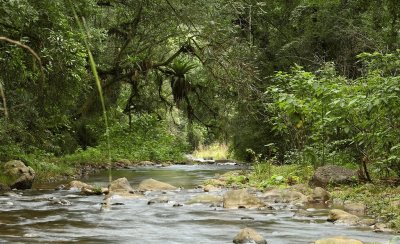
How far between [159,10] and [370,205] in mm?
8573

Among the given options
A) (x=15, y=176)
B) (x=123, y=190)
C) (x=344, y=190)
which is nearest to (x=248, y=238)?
(x=344, y=190)

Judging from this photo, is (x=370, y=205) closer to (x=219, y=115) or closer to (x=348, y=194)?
(x=348, y=194)

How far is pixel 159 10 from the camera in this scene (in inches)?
547

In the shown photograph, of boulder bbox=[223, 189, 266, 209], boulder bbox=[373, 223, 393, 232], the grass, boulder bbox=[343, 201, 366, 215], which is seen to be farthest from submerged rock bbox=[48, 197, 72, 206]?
the grass

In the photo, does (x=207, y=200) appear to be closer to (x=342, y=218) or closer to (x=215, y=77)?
(x=342, y=218)

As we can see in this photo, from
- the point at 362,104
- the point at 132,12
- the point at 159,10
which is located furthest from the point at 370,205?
the point at 132,12

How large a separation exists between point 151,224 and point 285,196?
117 inches

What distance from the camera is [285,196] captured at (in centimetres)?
867

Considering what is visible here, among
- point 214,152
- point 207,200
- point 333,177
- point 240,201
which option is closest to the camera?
→ point 240,201

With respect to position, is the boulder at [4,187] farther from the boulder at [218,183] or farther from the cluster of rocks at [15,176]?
the boulder at [218,183]

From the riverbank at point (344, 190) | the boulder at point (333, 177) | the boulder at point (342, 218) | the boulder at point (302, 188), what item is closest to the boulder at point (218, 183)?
the riverbank at point (344, 190)

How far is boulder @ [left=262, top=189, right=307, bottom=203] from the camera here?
841 centimetres

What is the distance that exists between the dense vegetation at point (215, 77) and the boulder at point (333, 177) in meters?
0.33

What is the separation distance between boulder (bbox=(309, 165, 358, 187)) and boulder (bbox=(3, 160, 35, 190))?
5.43 metres
